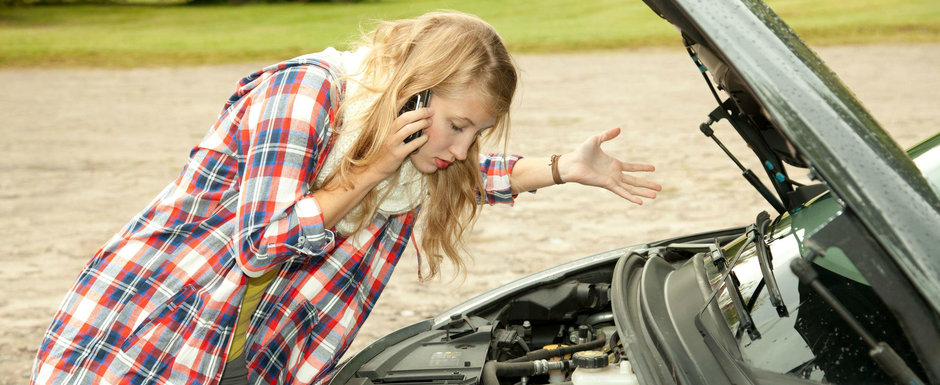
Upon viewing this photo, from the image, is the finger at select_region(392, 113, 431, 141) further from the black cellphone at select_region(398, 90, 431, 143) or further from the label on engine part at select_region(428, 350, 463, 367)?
the label on engine part at select_region(428, 350, 463, 367)

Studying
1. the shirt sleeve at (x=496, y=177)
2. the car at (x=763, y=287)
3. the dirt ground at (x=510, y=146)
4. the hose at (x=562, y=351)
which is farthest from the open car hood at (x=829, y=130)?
the dirt ground at (x=510, y=146)

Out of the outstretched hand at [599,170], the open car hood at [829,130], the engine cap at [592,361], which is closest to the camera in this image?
the open car hood at [829,130]

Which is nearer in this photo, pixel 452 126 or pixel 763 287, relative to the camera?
pixel 763 287

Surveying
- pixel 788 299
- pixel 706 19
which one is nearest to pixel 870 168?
pixel 706 19

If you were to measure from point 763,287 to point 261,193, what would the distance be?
3.12ft

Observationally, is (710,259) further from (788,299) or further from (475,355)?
(475,355)

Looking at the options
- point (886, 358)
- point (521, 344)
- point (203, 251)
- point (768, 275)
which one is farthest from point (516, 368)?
point (886, 358)

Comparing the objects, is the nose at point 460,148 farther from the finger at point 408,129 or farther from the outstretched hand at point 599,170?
the outstretched hand at point 599,170

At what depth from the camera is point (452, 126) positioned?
1.85 meters

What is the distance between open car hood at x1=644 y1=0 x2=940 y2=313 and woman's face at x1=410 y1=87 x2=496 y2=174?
22.0 inches

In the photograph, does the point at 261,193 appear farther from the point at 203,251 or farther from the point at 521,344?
the point at 521,344

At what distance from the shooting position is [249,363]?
6.61ft

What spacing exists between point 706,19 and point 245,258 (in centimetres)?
99

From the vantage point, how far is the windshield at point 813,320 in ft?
4.23
